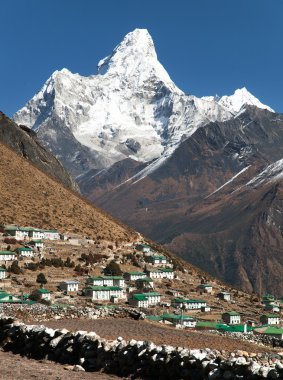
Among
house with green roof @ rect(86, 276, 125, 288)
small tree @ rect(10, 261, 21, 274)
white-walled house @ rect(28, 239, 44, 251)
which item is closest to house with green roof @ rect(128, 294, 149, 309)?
house with green roof @ rect(86, 276, 125, 288)

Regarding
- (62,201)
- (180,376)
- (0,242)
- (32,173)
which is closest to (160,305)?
(0,242)

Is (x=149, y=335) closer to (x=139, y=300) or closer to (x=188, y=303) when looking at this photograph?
(x=139, y=300)

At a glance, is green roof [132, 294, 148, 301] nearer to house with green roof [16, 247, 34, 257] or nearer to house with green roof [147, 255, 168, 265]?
house with green roof [16, 247, 34, 257]

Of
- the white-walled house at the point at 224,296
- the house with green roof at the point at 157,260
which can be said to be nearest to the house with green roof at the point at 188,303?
the white-walled house at the point at 224,296

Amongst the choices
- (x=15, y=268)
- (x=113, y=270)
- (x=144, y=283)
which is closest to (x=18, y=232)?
(x=15, y=268)

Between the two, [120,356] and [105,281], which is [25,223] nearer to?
[105,281]

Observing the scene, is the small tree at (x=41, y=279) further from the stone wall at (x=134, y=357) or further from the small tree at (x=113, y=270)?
the stone wall at (x=134, y=357)
